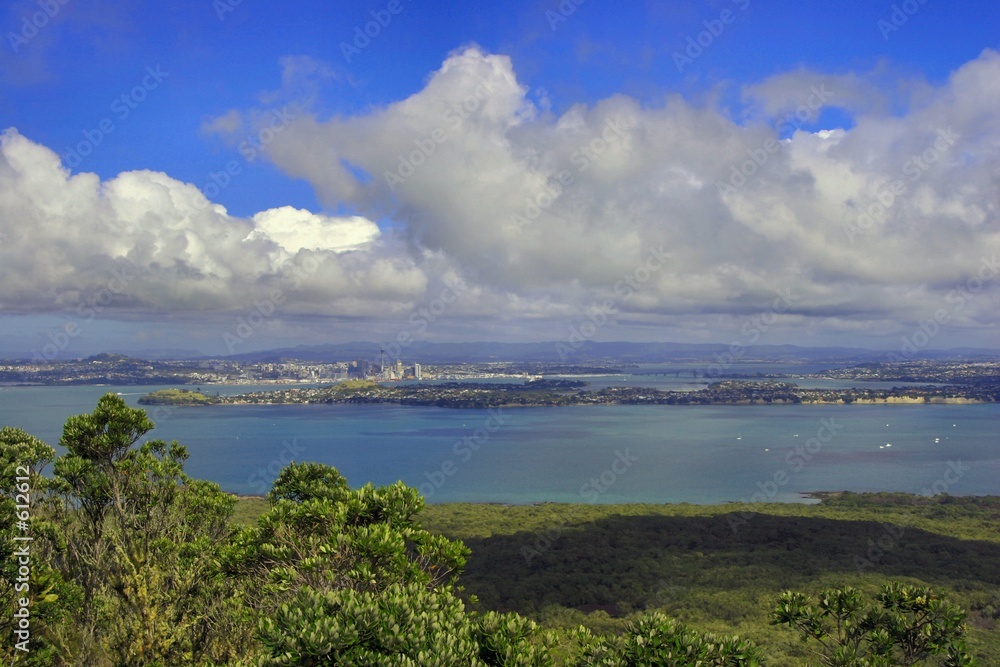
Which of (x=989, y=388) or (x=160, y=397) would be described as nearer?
(x=160, y=397)

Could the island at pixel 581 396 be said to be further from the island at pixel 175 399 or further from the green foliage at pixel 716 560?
the green foliage at pixel 716 560

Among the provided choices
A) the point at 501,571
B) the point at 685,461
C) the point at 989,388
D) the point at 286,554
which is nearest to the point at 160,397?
the point at 685,461

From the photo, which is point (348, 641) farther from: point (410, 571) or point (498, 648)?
point (410, 571)
